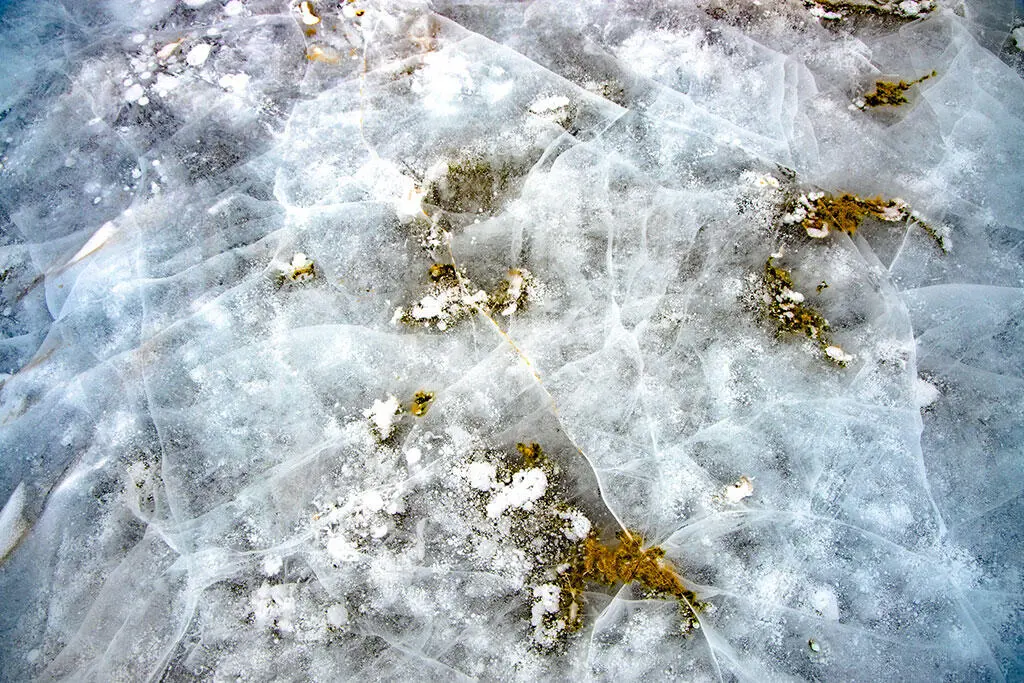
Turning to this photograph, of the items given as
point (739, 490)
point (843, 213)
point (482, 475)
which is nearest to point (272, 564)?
→ point (482, 475)

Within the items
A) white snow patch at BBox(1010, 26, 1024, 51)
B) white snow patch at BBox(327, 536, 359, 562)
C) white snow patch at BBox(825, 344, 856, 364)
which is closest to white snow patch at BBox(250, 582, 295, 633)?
white snow patch at BBox(327, 536, 359, 562)

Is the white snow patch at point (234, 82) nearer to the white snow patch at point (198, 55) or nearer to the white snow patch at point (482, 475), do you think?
the white snow patch at point (198, 55)

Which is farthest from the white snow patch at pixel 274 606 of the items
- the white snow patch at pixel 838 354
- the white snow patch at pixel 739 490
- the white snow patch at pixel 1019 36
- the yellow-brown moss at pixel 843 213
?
the white snow patch at pixel 1019 36

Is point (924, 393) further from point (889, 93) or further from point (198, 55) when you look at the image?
point (198, 55)

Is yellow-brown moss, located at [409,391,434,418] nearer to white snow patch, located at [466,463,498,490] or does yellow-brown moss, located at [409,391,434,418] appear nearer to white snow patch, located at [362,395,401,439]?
white snow patch, located at [362,395,401,439]

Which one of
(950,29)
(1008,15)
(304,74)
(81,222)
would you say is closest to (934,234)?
(950,29)

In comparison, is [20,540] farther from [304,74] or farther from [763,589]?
[763,589]

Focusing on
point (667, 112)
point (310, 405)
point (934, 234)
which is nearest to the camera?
point (310, 405)

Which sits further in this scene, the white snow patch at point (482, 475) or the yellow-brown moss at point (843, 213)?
the yellow-brown moss at point (843, 213)
